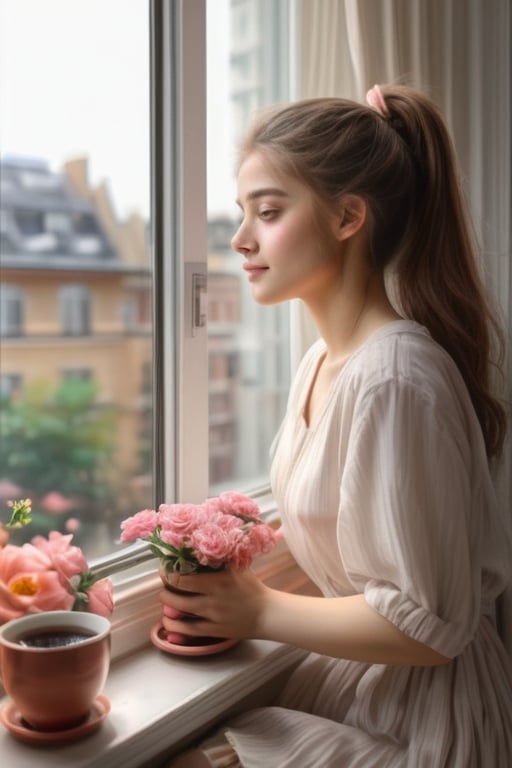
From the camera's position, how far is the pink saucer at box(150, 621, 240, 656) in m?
1.17

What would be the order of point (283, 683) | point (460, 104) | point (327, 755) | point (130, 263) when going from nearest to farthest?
point (327, 755) → point (283, 683) → point (130, 263) → point (460, 104)

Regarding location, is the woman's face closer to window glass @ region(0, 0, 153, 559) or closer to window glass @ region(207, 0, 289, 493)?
window glass @ region(0, 0, 153, 559)

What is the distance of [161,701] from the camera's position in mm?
1080

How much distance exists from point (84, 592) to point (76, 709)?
0.44 feet

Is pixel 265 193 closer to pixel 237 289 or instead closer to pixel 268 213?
pixel 268 213

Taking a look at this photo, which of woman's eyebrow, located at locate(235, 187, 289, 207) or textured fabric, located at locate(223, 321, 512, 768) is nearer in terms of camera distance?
textured fabric, located at locate(223, 321, 512, 768)

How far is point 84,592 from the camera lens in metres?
1.01

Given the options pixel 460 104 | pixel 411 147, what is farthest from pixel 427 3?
pixel 411 147

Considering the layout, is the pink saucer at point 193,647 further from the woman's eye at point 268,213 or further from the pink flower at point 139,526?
the woman's eye at point 268,213

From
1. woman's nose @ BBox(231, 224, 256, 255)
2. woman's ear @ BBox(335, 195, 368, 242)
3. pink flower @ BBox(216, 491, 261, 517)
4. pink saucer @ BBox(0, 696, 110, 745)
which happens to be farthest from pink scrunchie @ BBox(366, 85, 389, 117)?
pink saucer @ BBox(0, 696, 110, 745)

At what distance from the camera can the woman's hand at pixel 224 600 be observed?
111cm

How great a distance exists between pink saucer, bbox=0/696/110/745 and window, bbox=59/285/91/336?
980 mm

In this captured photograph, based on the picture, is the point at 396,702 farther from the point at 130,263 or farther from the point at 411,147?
the point at 130,263

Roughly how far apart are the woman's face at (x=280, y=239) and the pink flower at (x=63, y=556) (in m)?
0.44
